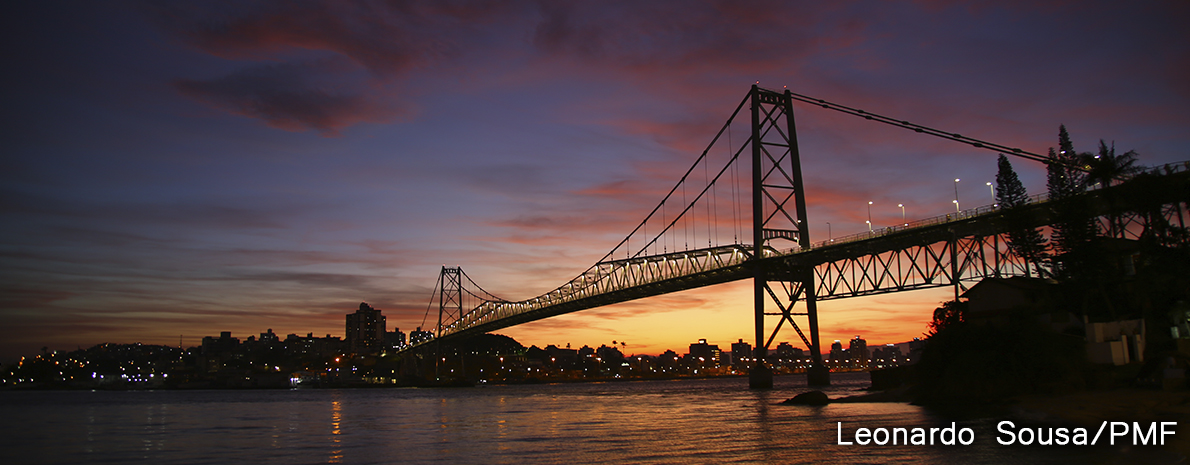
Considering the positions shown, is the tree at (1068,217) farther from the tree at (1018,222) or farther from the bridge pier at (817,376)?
the bridge pier at (817,376)

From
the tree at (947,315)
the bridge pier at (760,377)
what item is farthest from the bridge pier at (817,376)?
the tree at (947,315)

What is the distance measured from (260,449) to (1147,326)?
43381 mm

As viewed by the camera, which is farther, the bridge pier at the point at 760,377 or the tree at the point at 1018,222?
the bridge pier at the point at 760,377

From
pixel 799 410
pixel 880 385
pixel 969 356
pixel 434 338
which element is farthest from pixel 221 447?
pixel 434 338

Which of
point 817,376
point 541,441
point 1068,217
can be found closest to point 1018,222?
point 1068,217

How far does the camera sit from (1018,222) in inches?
1928

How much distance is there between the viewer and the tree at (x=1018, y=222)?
4931cm

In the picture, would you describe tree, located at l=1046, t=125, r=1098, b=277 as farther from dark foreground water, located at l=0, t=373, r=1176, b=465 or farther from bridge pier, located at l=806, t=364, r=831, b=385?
bridge pier, located at l=806, t=364, r=831, b=385

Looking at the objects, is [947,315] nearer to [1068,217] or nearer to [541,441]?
[1068,217]

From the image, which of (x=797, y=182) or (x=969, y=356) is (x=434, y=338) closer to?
(x=797, y=182)

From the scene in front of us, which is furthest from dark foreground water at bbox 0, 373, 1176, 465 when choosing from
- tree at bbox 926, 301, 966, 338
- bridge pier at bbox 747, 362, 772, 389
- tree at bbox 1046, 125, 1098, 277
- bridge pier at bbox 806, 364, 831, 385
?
bridge pier at bbox 747, 362, 772, 389

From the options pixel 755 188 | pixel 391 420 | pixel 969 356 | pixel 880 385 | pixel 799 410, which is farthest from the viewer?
pixel 755 188

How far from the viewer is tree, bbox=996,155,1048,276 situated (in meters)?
49.3

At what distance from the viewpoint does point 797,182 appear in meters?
64.8
